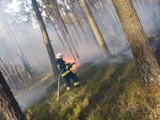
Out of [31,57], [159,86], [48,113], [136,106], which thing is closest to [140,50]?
[159,86]

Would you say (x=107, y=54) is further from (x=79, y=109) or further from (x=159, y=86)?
(x=159, y=86)

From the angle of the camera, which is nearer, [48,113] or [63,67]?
[48,113]

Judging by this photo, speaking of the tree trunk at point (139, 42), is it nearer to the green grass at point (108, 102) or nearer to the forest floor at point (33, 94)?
the green grass at point (108, 102)

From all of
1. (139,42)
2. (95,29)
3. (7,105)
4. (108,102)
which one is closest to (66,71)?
(108,102)

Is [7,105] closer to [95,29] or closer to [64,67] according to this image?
[64,67]

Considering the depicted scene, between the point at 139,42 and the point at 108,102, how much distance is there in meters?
2.02

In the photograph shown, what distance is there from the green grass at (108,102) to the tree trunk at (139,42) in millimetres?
501

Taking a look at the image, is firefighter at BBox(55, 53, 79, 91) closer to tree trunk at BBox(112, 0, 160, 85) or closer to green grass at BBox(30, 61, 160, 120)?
green grass at BBox(30, 61, 160, 120)

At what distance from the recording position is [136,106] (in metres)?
6.68

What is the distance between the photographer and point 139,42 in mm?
6828

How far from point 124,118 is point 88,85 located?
359cm

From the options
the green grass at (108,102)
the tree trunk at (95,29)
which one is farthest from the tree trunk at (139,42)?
the tree trunk at (95,29)

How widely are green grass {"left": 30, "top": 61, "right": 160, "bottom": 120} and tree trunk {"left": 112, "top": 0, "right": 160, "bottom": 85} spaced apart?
0.50 m

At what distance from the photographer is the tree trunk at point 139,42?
6.78m
